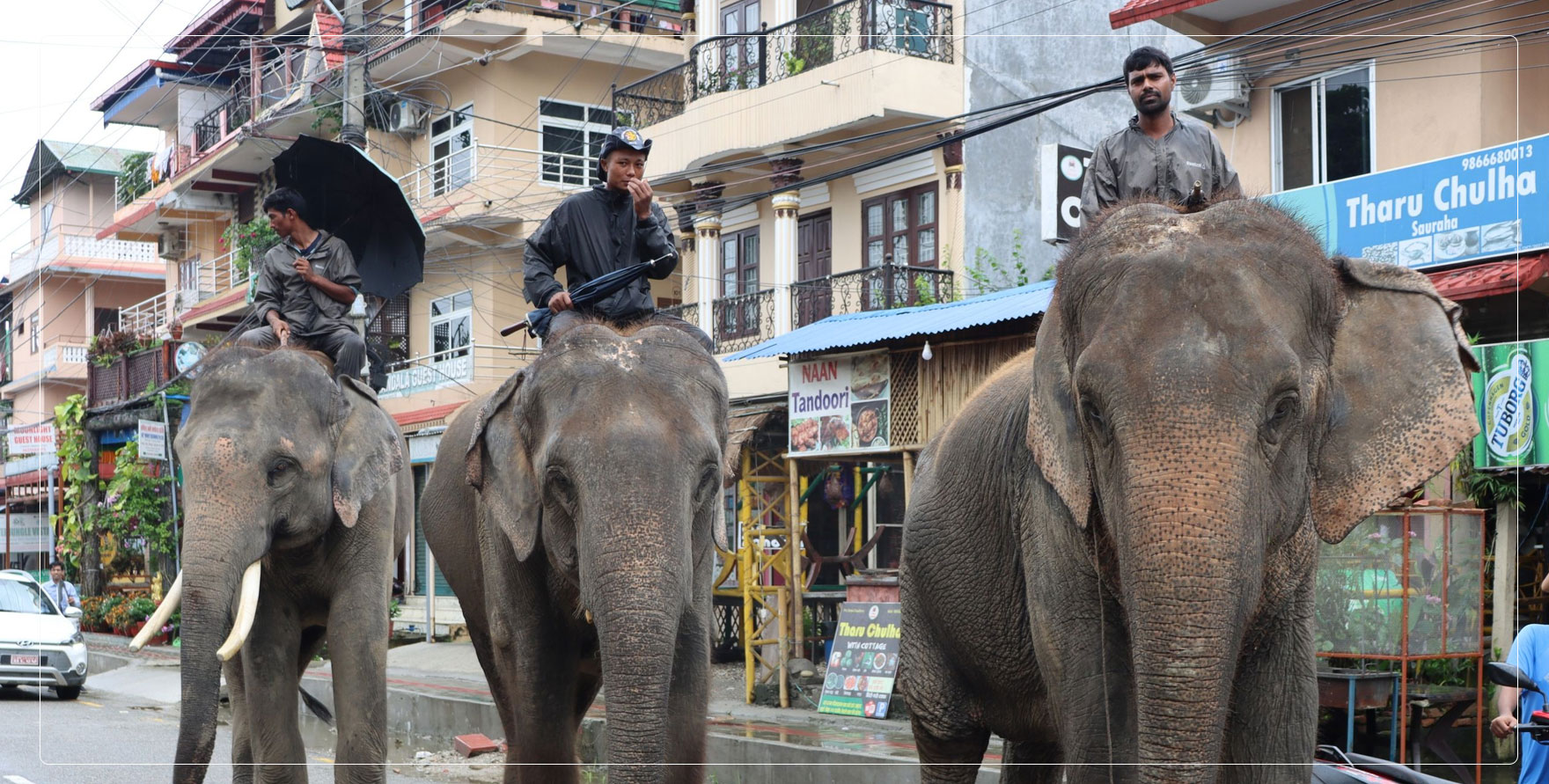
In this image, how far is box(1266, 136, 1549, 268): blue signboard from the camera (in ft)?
39.3

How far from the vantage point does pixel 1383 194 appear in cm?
1345

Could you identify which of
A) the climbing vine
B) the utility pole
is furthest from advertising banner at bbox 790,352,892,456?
the climbing vine

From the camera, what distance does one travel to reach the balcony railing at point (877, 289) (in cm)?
2130

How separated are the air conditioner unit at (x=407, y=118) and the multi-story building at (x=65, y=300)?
7.01 m

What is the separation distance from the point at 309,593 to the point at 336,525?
40 centimetres

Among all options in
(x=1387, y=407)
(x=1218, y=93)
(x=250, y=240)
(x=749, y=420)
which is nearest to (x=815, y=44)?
(x=1218, y=93)

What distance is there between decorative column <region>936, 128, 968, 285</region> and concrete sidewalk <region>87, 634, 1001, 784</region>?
7.61 metres

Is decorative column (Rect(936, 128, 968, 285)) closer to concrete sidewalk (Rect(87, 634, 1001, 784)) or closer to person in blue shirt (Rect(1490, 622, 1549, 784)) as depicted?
concrete sidewalk (Rect(87, 634, 1001, 784))

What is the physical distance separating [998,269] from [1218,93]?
5737 millimetres

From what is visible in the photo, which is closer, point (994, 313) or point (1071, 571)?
point (1071, 571)

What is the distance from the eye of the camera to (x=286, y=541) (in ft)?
24.3

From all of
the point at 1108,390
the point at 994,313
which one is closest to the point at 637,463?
the point at 1108,390

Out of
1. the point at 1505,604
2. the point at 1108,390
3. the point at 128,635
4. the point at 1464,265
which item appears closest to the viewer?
the point at 1108,390

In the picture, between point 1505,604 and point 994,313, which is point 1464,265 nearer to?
point 1505,604
